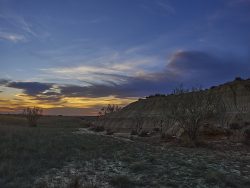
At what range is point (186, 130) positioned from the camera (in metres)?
36.3

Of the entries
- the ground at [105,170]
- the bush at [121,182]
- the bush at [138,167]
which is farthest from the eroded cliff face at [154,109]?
the bush at [121,182]

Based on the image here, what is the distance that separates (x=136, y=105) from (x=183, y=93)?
60803mm

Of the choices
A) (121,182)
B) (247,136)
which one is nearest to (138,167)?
(121,182)

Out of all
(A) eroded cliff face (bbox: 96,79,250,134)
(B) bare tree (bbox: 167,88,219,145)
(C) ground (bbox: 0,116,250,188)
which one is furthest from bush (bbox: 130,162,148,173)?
(A) eroded cliff face (bbox: 96,79,250,134)

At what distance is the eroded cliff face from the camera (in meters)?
63.1

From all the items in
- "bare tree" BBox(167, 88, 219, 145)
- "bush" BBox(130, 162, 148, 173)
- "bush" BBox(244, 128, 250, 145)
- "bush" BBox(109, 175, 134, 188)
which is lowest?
"bush" BBox(109, 175, 134, 188)

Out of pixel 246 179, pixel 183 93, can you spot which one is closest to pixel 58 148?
pixel 246 179

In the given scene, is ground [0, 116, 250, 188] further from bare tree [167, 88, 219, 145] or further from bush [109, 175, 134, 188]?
bare tree [167, 88, 219, 145]

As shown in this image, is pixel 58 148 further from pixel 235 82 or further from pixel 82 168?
pixel 235 82

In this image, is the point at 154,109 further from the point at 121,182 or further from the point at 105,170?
the point at 121,182

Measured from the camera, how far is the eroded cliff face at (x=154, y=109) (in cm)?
6309

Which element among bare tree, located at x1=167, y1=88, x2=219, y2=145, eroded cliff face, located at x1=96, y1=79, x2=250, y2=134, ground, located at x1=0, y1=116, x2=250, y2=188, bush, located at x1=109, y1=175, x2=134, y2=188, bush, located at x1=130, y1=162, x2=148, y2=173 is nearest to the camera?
bush, located at x1=109, y1=175, x2=134, y2=188

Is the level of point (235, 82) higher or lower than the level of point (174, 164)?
higher

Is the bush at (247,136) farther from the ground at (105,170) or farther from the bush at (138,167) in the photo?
the bush at (138,167)
